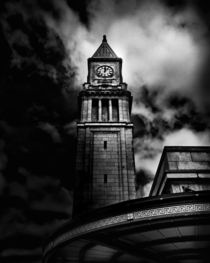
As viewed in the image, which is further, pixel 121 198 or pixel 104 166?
pixel 104 166

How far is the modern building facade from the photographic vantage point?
28.6ft

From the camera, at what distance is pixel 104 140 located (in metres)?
26.9

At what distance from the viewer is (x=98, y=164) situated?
24688 mm

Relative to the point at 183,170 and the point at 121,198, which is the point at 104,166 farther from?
the point at 183,170

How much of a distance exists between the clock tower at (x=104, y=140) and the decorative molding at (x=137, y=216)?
11.7m

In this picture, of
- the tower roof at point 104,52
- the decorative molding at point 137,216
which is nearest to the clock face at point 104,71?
the tower roof at point 104,52

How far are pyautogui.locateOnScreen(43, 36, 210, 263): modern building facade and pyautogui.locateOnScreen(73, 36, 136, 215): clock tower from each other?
0.09 meters

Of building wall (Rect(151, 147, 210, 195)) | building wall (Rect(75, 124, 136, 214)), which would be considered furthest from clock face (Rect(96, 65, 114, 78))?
building wall (Rect(151, 147, 210, 195))

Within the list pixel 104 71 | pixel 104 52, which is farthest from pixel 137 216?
pixel 104 52

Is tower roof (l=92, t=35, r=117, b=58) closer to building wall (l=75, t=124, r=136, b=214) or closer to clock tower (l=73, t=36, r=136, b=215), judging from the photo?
clock tower (l=73, t=36, r=136, b=215)

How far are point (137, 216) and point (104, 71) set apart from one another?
2854 centimetres

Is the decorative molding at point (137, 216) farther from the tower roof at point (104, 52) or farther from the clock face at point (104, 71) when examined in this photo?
the tower roof at point (104, 52)

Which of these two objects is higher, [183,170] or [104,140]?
[104,140]

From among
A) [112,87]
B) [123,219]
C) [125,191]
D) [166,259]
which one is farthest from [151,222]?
[112,87]
